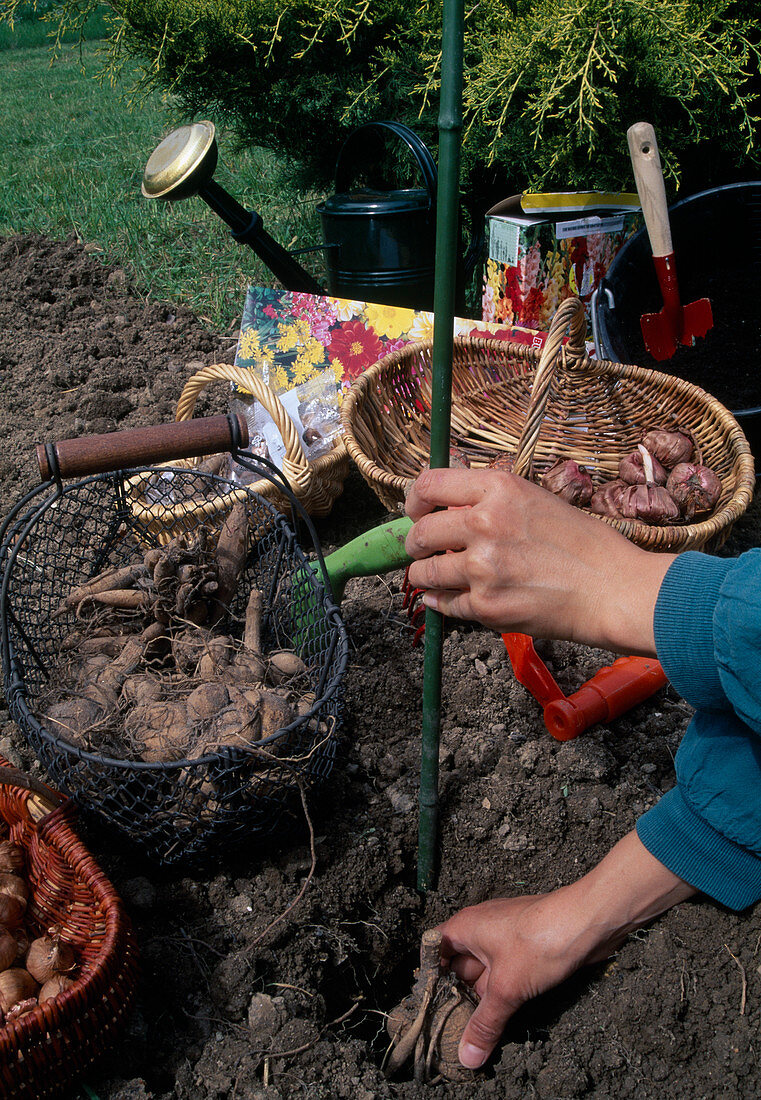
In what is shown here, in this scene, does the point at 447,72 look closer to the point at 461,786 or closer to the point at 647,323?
the point at 461,786

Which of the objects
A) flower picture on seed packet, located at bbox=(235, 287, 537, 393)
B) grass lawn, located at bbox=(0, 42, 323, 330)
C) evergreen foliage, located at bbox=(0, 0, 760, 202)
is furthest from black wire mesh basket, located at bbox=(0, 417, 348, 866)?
grass lawn, located at bbox=(0, 42, 323, 330)

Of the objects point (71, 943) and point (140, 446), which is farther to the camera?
point (140, 446)

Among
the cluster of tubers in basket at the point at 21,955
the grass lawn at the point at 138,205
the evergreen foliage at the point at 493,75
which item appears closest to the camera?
the cluster of tubers in basket at the point at 21,955

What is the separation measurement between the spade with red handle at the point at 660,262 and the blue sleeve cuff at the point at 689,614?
1.49 meters

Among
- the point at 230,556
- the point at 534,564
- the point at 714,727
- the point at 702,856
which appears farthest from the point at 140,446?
the point at 702,856

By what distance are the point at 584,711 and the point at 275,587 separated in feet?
2.53

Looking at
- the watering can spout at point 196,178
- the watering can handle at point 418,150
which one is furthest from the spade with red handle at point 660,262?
the watering can spout at point 196,178

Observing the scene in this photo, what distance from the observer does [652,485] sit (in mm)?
2014

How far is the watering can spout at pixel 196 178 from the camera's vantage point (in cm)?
260

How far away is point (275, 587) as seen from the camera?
6.16ft

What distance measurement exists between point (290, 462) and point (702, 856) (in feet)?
4.72

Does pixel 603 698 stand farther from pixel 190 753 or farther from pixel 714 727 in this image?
pixel 190 753

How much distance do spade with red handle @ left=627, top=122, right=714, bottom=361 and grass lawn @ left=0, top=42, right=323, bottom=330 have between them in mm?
1964

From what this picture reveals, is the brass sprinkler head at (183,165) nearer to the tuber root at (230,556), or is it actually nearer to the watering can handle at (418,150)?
the watering can handle at (418,150)
